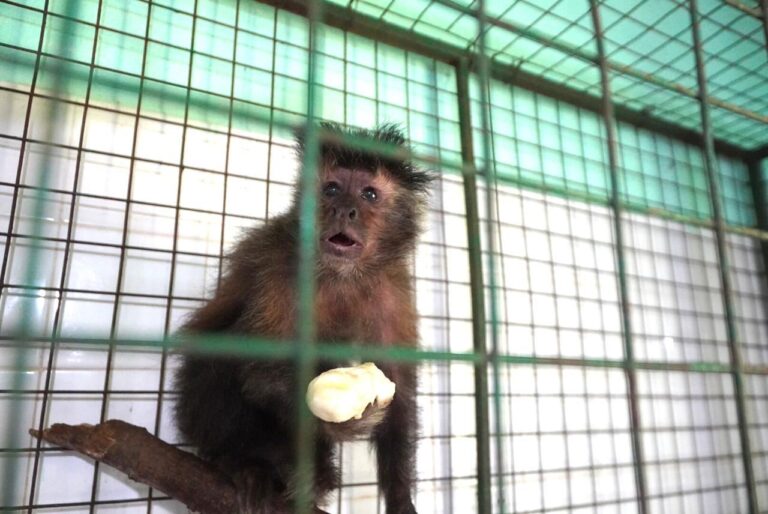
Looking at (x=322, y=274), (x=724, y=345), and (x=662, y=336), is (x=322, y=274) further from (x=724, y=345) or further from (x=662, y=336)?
(x=724, y=345)

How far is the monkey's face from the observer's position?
1749 mm

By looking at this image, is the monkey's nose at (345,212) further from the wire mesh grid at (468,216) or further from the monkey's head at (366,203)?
the wire mesh grid at (468,216)

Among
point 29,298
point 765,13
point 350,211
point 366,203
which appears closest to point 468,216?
point 350,211

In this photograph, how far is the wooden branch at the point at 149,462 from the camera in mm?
1470

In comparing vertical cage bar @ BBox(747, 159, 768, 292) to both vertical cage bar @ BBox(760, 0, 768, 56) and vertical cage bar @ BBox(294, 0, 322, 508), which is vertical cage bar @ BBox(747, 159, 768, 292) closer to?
vertical cage bar @ BBox(760, 0, 768, 56)

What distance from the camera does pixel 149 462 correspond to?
1473 millimetres

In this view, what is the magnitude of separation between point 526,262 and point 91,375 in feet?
6.50

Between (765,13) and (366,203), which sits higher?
(765,13)

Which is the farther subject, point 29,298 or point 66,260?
point 66,260

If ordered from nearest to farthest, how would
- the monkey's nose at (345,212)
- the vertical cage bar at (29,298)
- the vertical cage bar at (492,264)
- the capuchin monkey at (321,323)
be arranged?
the vertical cage bar at (29,298), the vertical cage bar at (492,264), the capuchin monkey at (321,323), the monkey's nose at (345,212)

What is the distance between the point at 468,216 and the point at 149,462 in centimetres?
114

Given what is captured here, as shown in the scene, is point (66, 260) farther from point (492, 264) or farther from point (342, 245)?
point (492, 264)

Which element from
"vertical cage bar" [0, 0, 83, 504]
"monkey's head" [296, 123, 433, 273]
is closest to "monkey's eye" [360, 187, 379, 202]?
"monkey's head" [296, 123, 433, 273]

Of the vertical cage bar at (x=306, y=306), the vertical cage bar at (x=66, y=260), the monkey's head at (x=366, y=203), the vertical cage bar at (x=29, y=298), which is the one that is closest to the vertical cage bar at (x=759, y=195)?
the monkey's head at (x=366, y=203)
